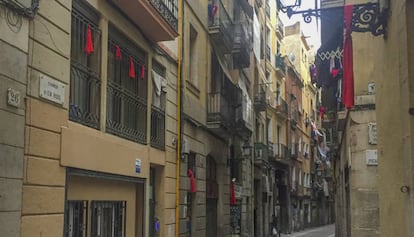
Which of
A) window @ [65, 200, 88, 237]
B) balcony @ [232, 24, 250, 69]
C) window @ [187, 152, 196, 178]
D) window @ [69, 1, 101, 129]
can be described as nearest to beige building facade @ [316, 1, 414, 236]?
window @ [69, 1, 101, 129]

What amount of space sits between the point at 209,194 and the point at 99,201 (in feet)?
28.9

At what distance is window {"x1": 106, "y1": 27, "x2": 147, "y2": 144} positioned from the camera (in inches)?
420

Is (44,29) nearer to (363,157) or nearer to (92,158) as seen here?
(92,158)

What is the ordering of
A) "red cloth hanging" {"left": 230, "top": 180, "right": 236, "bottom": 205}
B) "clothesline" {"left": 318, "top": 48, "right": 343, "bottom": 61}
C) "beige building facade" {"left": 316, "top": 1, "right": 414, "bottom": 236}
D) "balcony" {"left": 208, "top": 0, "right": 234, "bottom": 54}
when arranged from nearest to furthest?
"beige building facade" {"left": 316, "top": 1, "right": 414, "bottom": 236}, "clothesline" {"left": 318, "top": 48, "right": 343, "bottom": 61}, "balcony" {"left": 208, "top": 0, "right": 234, "bottom": 54}, "red cloth hanging" {"left": 230, "top": 180, "right": 236, "bottom": 205}

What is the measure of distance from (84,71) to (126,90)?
6.54 feet

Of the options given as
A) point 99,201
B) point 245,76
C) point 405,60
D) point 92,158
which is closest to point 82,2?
point 92,158

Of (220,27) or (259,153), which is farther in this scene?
(259,153)

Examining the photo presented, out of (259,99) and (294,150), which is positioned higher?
(259,99)

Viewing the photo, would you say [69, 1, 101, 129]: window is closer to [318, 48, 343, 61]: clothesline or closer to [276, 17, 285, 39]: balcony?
[318, 48, 343, 61]: clothesline

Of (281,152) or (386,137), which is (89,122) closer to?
(386,137)

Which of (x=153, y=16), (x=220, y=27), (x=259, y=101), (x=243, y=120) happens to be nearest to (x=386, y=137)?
(x=153, y=16)

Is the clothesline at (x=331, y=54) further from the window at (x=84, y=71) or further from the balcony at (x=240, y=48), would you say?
the balcony at (x=240, y=48)

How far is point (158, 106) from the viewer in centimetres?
1320

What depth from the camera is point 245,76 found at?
26781mm
